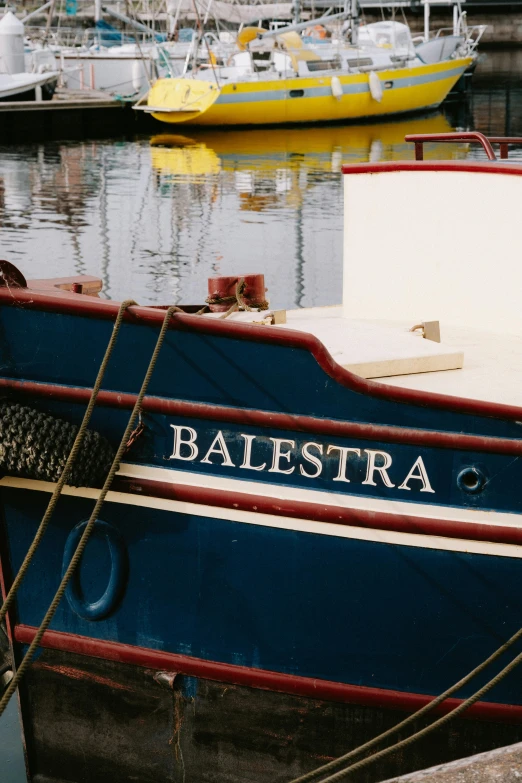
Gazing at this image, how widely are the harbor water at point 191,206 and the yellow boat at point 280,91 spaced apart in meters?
0.71

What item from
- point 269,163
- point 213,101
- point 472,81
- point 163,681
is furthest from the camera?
point 472,81

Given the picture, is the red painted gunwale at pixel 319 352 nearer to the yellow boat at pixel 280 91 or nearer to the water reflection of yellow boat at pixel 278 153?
the water reflection of yellow boat at pixel 278 153

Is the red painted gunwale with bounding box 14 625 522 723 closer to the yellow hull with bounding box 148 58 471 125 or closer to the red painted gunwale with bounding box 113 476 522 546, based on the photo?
the red painted gunwale with bounding box 113 476 522 546

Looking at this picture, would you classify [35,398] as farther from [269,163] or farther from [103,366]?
[269,163]

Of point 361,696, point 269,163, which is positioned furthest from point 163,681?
point 269,163

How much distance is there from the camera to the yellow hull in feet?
116

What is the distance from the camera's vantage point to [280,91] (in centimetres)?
3600

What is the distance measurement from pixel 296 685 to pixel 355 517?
88 cm

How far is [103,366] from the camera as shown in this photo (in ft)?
13.6

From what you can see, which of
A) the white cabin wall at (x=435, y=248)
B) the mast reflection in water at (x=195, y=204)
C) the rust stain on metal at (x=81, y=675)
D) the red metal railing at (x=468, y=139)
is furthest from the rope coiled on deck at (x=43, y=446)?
the mast reflection in water at (x=195, y=204)

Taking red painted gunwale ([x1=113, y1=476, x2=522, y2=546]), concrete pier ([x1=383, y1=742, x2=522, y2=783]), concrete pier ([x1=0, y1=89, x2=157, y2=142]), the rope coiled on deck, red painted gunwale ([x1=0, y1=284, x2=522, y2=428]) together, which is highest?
concrete pier ([x1=0, y1=89, x2=157, y2=142])

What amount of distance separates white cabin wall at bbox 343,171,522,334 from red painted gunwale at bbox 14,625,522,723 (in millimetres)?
2178

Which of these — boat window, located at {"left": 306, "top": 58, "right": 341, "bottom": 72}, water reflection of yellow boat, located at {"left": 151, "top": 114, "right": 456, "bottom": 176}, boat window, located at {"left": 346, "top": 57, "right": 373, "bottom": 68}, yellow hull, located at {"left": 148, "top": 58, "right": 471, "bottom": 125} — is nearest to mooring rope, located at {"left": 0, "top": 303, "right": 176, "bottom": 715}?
water reflection of yellow boat, located at {"left": 151, "top": 114, "right": 456, "bottom": 176}

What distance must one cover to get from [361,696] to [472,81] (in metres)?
50.6
